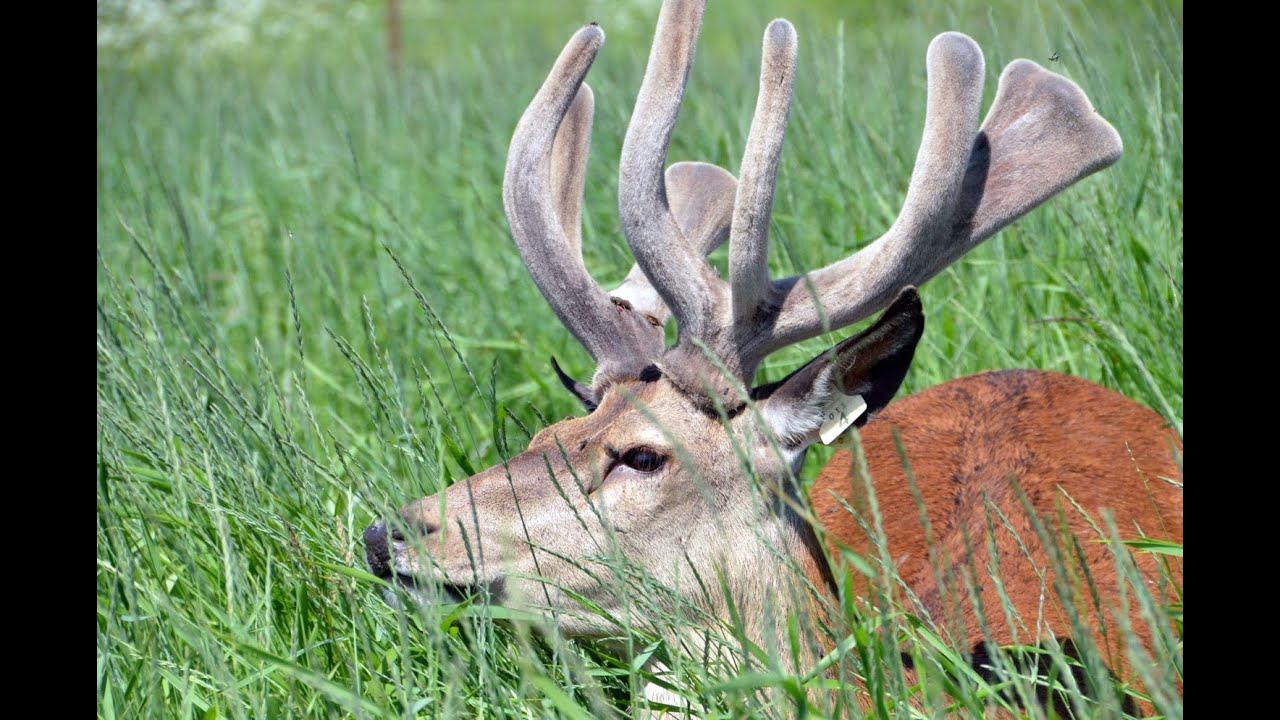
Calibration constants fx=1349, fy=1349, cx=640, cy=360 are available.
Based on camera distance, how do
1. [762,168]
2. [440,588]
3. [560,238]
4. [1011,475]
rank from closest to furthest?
[440,588] → [762,168] → [560,238] → [1011,475]

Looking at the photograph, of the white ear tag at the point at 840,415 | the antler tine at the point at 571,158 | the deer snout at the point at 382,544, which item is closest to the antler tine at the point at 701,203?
the antler tine at the point at 571,158

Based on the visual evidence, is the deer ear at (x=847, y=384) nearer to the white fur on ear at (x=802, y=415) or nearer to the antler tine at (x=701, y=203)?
the white fur on ear at (x=802, y=415)

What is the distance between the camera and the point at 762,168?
2.54m

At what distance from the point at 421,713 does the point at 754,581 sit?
66 centimetres

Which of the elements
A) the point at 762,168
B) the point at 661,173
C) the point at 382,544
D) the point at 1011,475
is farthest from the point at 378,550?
the point at 1011,475

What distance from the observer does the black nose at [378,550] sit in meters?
2.45

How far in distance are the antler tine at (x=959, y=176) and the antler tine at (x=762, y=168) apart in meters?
0.12

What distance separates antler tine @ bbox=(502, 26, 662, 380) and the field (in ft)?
0.83

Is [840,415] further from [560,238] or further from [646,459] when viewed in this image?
[560,238]

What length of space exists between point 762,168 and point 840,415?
0.49 meters

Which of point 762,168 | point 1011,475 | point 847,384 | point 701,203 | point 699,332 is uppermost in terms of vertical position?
point 762,168

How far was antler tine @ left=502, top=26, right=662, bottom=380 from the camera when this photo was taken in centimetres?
279

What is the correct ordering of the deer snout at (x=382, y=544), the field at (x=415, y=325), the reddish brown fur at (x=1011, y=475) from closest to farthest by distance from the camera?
the field at (x=415, y=325)
the deer snout at (x=382, y=544)
the reddish brown fur at (x=1011, y=475)

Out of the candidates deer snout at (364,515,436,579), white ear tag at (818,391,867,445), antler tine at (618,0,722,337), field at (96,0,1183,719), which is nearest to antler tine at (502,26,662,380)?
Result: antler tine at (618,0,722,337)
